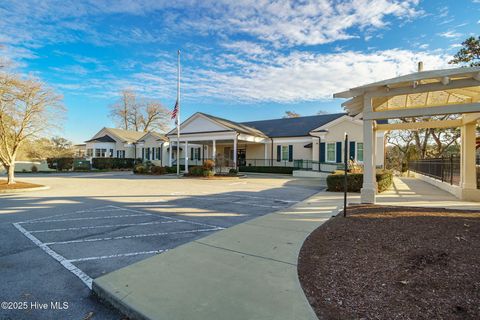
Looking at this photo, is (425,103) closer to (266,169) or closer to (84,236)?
(84,236)

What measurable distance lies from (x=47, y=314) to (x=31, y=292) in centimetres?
67

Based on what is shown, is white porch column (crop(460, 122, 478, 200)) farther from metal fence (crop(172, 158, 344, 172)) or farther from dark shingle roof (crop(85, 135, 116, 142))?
dark shingle roof (crop(85, 135, 116, 142))

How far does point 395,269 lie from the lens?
11.6 ft

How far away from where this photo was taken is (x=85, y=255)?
441 centimetres

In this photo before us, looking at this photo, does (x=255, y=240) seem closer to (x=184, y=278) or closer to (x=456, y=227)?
(x=184, y=278)

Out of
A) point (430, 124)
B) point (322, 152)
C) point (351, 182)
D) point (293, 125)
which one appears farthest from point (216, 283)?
point (293, 125)

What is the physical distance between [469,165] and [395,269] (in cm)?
885

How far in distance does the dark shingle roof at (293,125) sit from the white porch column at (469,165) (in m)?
16.7

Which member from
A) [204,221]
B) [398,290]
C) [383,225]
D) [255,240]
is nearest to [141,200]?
[204,221]

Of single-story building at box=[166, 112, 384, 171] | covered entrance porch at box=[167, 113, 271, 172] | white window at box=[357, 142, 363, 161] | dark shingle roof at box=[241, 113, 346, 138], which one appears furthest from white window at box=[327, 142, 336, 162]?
covered entrance porch at box=[167, 113, 271, 172]

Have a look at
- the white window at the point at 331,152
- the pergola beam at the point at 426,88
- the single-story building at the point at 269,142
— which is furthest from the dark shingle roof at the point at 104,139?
the pergola beam at the point at 426,88

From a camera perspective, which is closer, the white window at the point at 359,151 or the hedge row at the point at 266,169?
the white window at the point at 359,151

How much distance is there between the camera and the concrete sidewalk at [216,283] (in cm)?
271

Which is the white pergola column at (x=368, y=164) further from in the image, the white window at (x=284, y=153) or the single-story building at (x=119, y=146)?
the single-story building at (x=119, y=146)
